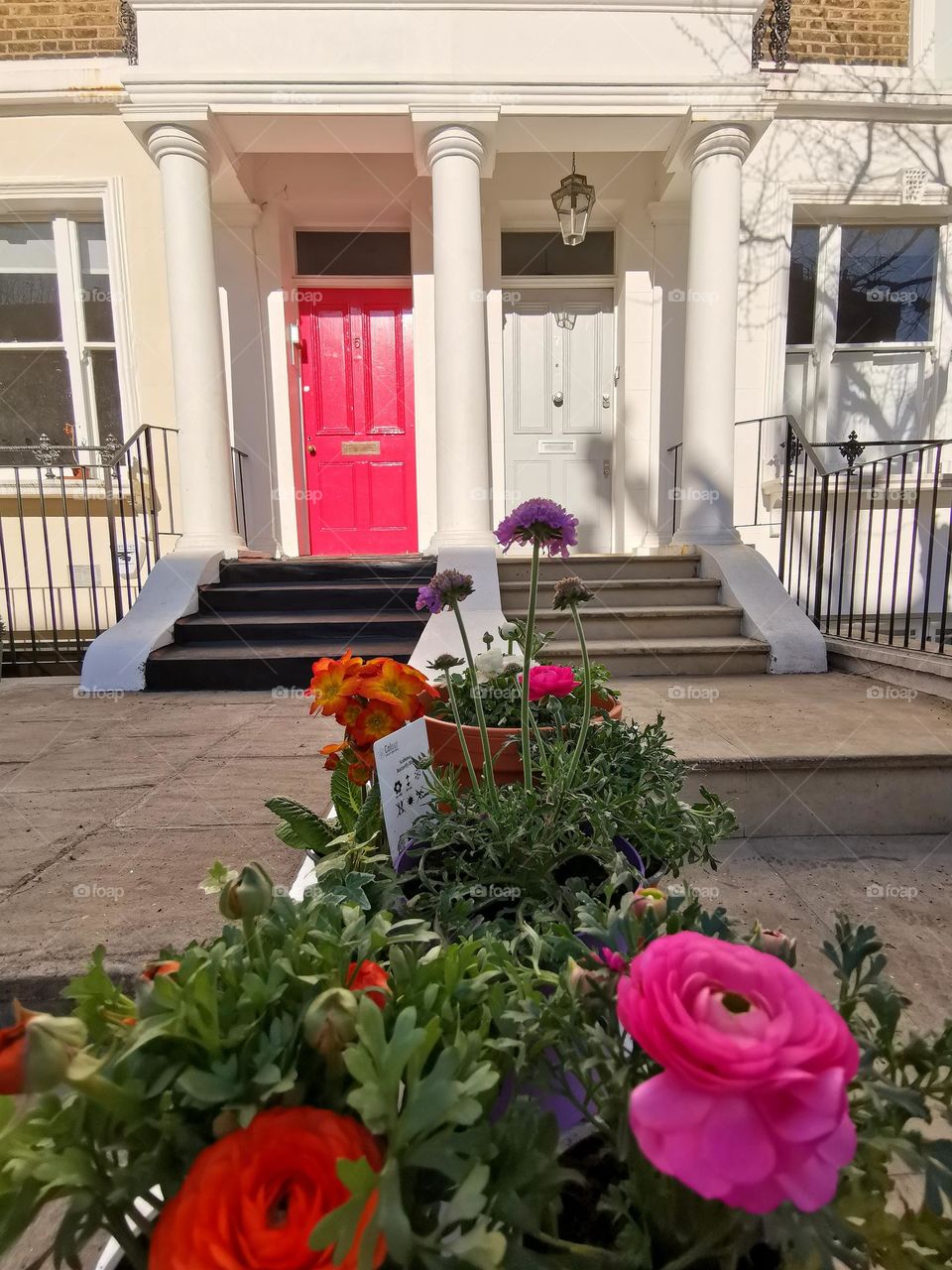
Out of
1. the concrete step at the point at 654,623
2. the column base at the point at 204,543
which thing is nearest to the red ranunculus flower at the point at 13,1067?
the concrete step at the point at 654,623

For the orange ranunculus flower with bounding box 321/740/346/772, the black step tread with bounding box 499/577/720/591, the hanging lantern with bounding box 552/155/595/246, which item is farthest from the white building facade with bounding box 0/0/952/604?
the orange ranunculus flower with bounding box 321/740/346/772

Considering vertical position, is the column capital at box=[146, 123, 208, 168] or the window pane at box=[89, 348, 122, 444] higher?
the column capital at box=[146, 123, 208, 168]

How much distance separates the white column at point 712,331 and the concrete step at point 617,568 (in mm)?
229

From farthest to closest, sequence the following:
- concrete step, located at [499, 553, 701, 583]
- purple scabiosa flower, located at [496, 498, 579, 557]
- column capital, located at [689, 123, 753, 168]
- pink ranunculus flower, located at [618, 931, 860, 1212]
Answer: concrete step, located at [499, 553, 701, 583] → column capital, located at [689, 123, 753, 168] → purple scabiosa flower, located at [496, 498, 579, 557] → pink ranunculus flower, located at [618, 931, 860, 1212]

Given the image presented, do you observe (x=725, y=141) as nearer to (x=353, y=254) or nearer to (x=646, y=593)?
(x=646, y=593)

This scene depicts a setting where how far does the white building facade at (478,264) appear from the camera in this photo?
441 centimetres

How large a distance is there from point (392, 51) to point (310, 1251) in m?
5.70

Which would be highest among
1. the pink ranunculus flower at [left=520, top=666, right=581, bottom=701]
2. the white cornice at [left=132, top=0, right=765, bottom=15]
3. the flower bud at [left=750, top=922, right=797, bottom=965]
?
the white cornice at [left=132, top=0, right=765, bottom=15]

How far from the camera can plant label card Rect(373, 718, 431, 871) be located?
96 cm

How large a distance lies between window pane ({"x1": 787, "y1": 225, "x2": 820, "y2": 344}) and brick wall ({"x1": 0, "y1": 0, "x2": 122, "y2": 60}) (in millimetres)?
5866

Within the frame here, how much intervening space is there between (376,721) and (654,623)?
3.43 metres

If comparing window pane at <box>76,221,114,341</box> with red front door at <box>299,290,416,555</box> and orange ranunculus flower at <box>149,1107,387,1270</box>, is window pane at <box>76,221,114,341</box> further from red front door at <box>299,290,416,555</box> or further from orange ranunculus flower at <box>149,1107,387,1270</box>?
orange ranunculus flower at <box>149,1107,387,1270</box>

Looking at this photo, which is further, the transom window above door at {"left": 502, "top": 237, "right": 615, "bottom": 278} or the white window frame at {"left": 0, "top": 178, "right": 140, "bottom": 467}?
the transom window above door at {"left": 502, "top": 237, "right": 615, "bottom": 278}

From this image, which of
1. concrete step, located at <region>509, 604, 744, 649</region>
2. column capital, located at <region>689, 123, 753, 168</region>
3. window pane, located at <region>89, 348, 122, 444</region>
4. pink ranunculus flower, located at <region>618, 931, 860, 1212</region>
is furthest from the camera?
window pane, located at <region>89, 348, 122, 444</region>
